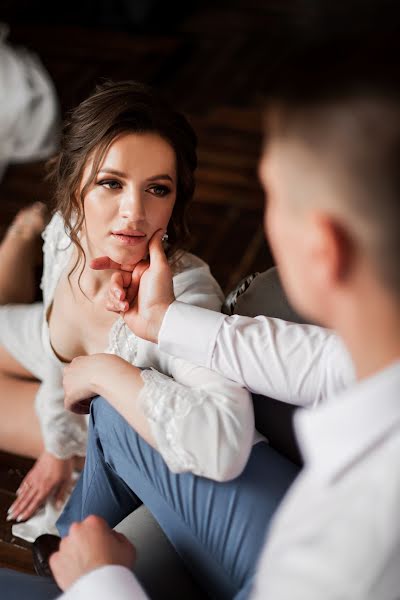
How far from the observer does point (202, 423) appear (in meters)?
1.07

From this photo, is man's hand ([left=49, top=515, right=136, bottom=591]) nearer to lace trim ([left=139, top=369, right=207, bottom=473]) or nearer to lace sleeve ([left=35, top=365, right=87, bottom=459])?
lace trim ([left=139, top=369, right=207, bottom=473])

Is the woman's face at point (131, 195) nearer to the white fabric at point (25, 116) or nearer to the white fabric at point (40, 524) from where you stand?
the white fabric at point (40, 524)

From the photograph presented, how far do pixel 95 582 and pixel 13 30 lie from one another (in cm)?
266

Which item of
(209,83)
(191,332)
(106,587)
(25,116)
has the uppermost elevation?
(209,83)

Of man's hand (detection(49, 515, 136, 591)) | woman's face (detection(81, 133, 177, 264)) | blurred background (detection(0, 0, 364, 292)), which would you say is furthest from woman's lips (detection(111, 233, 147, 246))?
blurred background (detection(0, 0, 364, 292))

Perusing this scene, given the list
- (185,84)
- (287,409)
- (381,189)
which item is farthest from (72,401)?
(185,84)

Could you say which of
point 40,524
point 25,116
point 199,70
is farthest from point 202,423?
point 199,70

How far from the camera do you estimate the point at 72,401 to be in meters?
1.26

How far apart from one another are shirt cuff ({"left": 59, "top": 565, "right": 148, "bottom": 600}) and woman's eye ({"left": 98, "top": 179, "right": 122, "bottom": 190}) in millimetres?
624

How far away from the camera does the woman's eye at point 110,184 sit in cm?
130

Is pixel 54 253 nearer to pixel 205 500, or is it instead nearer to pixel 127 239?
pixel 127 239

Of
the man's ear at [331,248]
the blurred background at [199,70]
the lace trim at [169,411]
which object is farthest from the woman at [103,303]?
the blurred background at [199,70]

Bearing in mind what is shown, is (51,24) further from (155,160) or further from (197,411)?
(197,411)

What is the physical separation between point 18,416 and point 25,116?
1.21 metres
